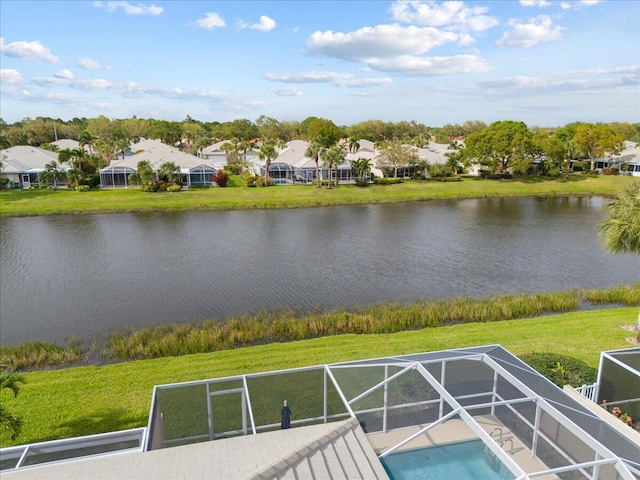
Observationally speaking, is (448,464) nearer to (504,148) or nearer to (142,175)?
(142,175)

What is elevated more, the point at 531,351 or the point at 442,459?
the point at 442,459

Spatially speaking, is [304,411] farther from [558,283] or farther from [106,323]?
[558,283]

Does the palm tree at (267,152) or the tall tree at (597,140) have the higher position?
the tall tree at (597,140)

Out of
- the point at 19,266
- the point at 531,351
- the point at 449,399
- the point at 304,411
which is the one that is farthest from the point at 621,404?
the point at 19,266

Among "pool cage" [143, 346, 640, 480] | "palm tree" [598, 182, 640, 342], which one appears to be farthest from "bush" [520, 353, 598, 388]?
"palm tree" [598, 182, 640, 342]

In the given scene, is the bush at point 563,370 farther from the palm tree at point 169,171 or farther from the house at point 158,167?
the house at point 158,167

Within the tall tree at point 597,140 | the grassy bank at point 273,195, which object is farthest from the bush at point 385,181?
the tall tree at point 597,140

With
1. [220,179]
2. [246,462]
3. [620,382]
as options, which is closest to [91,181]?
[220,179]
